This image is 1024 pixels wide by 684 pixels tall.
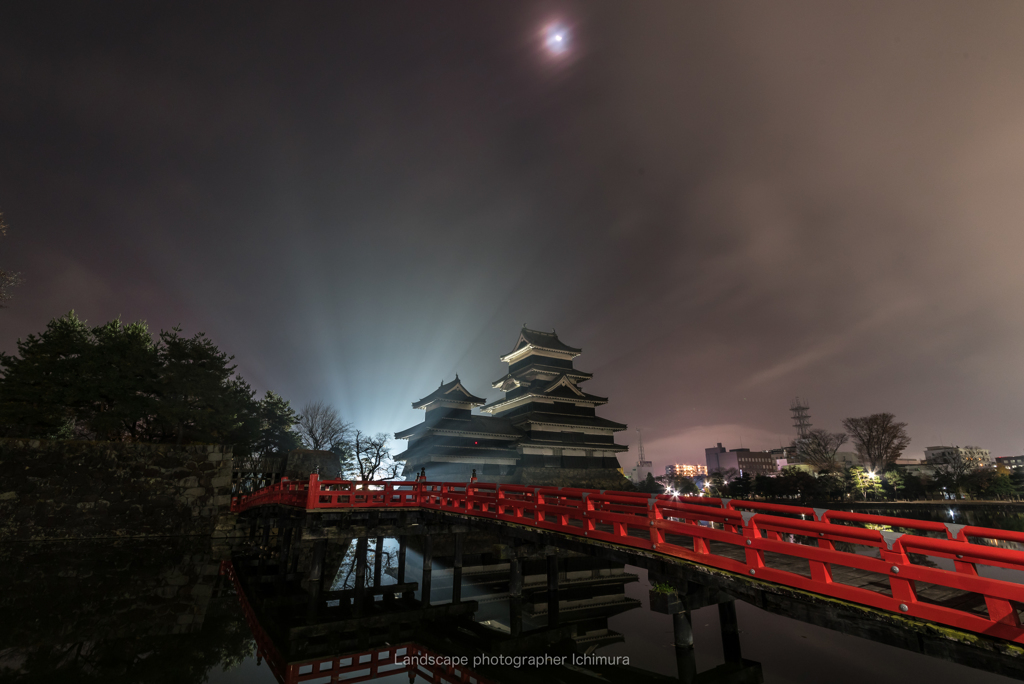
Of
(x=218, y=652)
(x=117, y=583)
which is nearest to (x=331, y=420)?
(x=117, y=583)

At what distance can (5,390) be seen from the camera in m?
30.0

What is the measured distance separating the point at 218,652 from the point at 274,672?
2.24 m

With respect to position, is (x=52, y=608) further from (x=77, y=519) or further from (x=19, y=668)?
(x=77, y=519)

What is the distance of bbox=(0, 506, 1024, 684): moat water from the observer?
9.77m

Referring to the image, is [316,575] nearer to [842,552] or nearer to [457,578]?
[457,578]

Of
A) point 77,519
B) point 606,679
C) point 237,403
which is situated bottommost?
point 606,679

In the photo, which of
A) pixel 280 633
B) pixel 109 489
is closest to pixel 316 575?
pixel 280 633

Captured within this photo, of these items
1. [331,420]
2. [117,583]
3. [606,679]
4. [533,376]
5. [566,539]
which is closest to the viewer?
[606,679]

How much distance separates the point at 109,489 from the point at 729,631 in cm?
3533

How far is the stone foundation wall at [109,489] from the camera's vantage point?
87.3ft

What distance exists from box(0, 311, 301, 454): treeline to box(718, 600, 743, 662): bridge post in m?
35.7

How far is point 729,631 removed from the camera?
10523 mm

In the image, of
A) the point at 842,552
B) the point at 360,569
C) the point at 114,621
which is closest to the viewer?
the point at 842,552

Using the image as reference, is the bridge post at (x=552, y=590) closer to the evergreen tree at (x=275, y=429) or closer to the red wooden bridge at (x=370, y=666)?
the red wooden bridge at (x=370, y=666)
